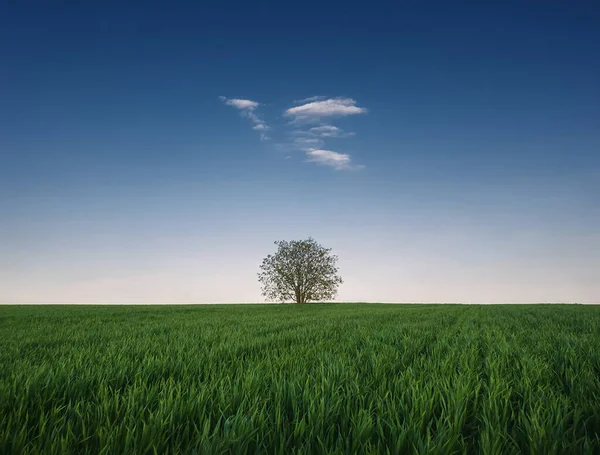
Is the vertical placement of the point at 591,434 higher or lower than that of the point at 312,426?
lower

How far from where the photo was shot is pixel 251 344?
671cm

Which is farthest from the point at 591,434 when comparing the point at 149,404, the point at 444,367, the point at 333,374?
the point at 149,404

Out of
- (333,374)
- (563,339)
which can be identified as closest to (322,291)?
(563,339)

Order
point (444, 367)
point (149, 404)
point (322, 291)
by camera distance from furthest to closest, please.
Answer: point (322, 291) < point (444, 367) < point (149, 404)

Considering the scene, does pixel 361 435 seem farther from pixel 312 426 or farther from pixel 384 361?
pixel 384 361

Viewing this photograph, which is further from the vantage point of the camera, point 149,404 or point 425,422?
point 149,404

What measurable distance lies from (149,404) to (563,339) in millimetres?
7997

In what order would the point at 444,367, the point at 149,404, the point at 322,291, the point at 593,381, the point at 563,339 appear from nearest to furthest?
the point at 149,404 < the point at 593,381 < the point at 444,367 < the point at 563,339 < the point at 322,291

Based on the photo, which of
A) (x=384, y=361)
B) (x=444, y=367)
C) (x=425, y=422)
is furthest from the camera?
(x=384, y=361)

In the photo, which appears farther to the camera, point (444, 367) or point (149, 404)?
point (444, 367)

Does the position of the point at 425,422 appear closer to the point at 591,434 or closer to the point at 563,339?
the point at 591,434

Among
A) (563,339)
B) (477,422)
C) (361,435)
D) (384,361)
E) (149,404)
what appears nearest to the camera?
(361,435)

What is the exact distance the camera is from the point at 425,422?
8.57 feet

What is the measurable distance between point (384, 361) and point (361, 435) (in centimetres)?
269
